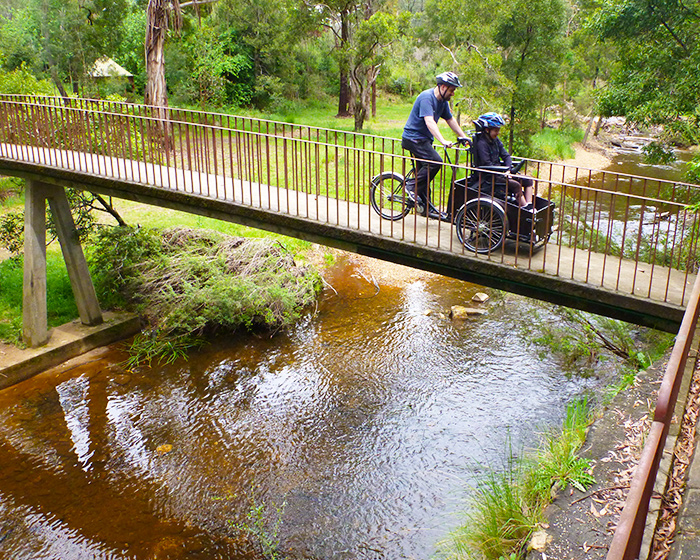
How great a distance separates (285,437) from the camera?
8492 mm

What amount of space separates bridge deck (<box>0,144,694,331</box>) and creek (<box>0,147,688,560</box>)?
96.7 inches

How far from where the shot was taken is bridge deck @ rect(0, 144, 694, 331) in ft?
19.9

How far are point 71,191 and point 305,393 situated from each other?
6.03 metres

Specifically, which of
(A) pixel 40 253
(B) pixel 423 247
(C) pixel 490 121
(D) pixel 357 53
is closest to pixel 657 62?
(C) pixel 490 121

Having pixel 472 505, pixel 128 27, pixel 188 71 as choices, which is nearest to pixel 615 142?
pixel 188 71

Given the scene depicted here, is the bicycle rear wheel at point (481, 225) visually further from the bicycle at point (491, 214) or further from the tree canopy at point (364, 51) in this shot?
the tree canopy at point (364, 51)

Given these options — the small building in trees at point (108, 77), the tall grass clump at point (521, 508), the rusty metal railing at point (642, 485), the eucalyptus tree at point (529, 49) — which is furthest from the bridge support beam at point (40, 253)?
the small building in trees at point (108, 77)

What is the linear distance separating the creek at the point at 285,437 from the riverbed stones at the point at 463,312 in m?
0.17

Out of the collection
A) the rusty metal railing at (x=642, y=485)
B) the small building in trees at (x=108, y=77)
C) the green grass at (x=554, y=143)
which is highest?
the small building in trees at (x=108, y=77)

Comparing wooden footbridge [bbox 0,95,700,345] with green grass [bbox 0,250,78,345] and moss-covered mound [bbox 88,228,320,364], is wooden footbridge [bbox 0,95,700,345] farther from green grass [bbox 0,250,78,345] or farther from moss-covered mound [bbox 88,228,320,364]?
moss-covered mound [bbox 88,228,320,364]

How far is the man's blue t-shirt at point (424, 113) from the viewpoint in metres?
7.43

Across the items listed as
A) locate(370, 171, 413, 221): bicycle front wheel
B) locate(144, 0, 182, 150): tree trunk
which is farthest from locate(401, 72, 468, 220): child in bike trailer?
locate(144, 0, 182, 150): tree trunk

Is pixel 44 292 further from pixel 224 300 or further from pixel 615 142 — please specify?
pixel 615 142

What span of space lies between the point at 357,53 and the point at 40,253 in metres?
13.7
